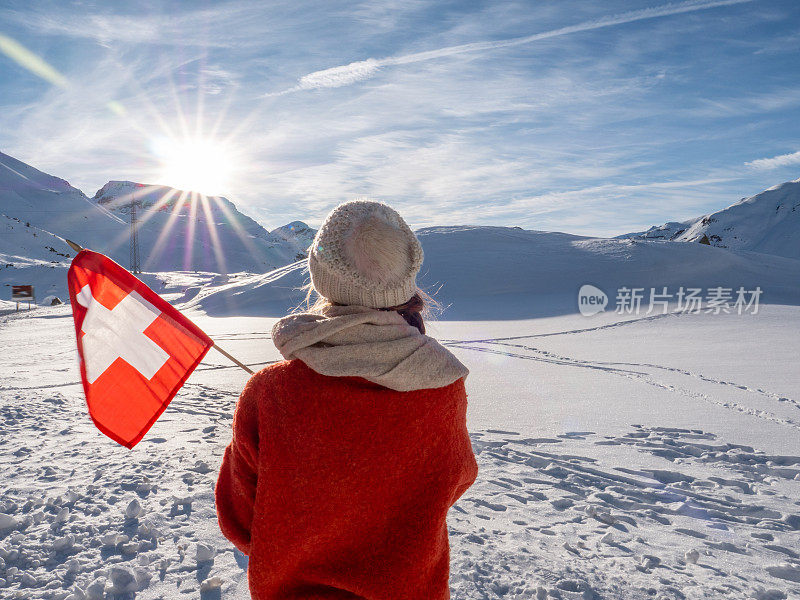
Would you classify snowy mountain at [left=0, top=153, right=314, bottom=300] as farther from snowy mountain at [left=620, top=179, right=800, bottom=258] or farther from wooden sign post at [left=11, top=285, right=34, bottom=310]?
snowy mountain at [left=620, top=179, right=800, bottom=258]

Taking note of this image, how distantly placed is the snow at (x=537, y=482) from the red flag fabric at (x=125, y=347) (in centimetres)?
98

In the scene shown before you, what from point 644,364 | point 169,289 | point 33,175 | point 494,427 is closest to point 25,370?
point 494,427

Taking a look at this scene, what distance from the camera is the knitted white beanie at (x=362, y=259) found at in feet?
3.87

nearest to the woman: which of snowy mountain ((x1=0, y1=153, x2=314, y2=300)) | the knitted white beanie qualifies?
the knitted white beanie

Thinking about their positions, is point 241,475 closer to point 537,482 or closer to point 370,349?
point 370,349

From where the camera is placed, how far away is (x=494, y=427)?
16.9ft

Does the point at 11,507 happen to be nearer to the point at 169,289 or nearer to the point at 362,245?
the point at 362,245

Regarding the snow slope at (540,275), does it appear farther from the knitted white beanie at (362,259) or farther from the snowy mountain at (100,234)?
the snowy mountain at (100,234)

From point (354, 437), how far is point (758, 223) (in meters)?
213

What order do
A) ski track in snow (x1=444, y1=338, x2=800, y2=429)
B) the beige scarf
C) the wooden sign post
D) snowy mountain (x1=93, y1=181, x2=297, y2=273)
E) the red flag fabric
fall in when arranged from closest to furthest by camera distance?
the beige scarf
the red flag fabric
ski track in snow (x1=444, y1=338, x2=800, y2=429)
the wooden sign post
snowy mountain (x1=93, y1=181, x2=297, y2=273)

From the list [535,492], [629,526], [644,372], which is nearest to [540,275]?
[644,372]

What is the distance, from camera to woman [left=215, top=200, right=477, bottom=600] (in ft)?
3.55

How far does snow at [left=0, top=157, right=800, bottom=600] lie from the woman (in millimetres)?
1547

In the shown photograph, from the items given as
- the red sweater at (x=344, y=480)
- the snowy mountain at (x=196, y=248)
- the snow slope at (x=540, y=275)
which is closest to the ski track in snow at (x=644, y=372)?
the red sweater at (x=344, y=480)
